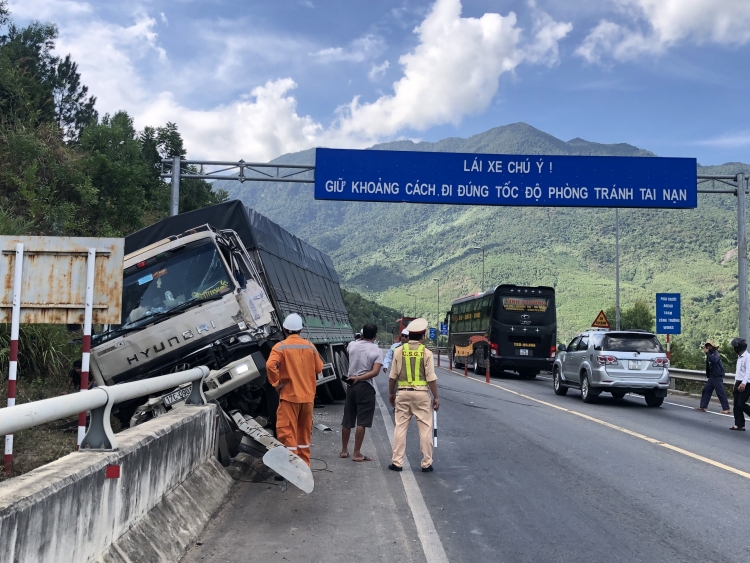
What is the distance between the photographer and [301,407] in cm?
718

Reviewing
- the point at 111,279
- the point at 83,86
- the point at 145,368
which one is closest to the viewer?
the point at 111,279

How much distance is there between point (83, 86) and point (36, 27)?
4.77 metres

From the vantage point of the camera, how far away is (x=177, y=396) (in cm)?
770

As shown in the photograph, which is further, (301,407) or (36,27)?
(36,27)

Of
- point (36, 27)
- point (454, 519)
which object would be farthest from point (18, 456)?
point (36, 27)

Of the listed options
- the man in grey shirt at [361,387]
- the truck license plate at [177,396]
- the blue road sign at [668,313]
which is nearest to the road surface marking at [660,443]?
the man in grey shirt at [361,387]

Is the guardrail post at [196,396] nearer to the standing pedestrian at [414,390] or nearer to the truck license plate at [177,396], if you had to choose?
the truck license plate at [177,396]

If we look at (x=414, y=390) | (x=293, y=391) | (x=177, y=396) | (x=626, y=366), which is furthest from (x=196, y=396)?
(x=626, y=366)

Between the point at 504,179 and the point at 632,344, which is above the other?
the point at 504,179

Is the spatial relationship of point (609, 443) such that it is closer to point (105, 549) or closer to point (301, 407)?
point (301, 407)

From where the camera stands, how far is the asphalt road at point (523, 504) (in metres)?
5.32

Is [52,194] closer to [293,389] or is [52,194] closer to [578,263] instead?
[293,389]

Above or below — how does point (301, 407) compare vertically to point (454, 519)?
above

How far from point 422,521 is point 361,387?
3.08 meters
